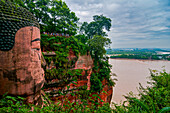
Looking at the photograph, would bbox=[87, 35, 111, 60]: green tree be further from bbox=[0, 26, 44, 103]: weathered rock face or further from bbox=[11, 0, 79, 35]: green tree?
bbox=[0, 26, 44, 103]: weathered rock face

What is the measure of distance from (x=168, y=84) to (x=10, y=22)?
6.14 meters

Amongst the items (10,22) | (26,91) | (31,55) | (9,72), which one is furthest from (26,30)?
(26,91)

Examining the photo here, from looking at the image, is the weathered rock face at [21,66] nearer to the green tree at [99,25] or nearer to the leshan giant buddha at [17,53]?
the leshan giant buddha at [17,53]

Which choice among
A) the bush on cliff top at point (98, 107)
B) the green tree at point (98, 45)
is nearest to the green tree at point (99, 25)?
the green tree at point (98, 45)

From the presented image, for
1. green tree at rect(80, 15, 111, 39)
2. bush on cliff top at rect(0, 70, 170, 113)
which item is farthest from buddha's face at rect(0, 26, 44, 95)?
green tree at rect(80, 15, 111, 39)

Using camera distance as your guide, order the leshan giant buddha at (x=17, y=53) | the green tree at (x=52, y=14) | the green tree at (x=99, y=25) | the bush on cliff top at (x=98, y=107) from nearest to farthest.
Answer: the bush on cliff top at (x=98, y=107) → the leshan giant buddha at (x=17, y=53) → the green tree at (x=52, y=14) → the green tree at (x=99, y=25)

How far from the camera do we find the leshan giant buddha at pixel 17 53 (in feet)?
9.80

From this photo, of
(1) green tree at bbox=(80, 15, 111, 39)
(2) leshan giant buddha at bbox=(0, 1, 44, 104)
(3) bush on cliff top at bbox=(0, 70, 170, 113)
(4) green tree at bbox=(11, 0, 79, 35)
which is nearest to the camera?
(3) bush on cliff top at bbox=(0, 70, 170, 113)

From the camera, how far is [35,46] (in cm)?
350

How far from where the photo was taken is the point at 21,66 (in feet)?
10.4

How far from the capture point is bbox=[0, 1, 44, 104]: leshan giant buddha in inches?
118

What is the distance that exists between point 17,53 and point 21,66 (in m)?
0.46

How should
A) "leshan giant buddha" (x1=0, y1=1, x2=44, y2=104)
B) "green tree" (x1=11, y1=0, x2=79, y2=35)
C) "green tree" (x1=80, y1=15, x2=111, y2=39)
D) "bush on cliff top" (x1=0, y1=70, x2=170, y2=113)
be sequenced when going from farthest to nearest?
"green tree" (x1=80, y1=15, x2=111, y2=39)
"green tree" (x1=11, y1=0, x2=79, y2=35)
"leshan giant buddha" (x1=0, y1=1, x2=44, y2=104)
"bush on cliff top" (x1=0, y1=70, x2=170, y2=113)

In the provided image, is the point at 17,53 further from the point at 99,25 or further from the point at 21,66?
the point at 99,25
